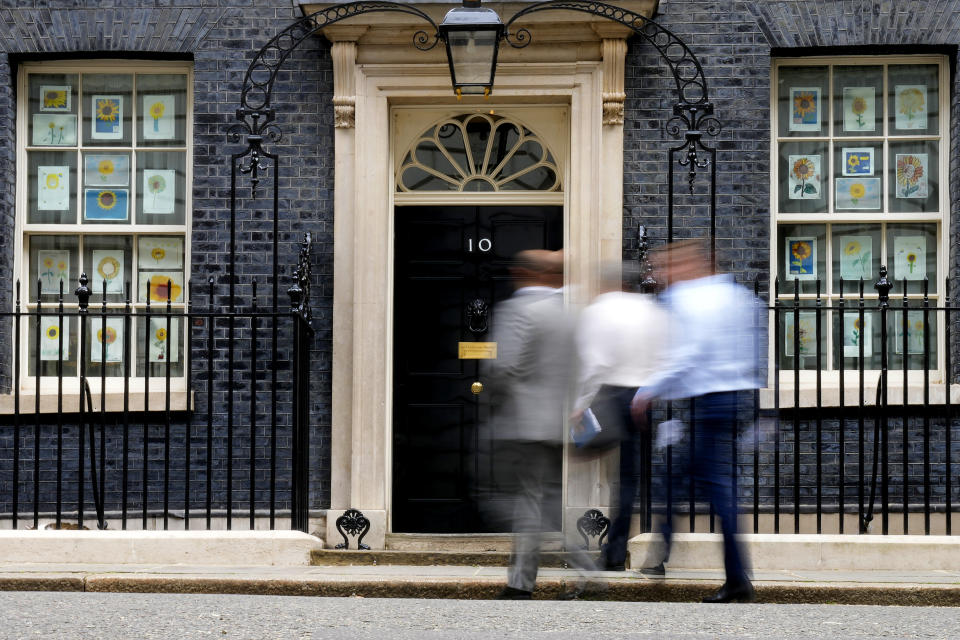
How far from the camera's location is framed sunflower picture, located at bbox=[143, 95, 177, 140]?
9.37m

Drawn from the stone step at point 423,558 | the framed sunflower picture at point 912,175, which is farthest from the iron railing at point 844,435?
the stone step at point 423,558

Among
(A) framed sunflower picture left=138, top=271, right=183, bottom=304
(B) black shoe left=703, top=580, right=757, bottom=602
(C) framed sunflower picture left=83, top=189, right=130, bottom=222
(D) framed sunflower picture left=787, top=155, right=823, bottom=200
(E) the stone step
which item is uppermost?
(D) framed sunflower picture left=787, top=155, right=823, bottom=200

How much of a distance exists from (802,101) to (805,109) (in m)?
0.06

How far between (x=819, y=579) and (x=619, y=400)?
1673mm

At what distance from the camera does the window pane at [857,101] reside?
9.21 meters

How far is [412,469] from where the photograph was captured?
30.3 ft

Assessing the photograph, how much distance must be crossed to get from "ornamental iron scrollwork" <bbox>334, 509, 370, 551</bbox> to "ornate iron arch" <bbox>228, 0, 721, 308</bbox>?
1586mm

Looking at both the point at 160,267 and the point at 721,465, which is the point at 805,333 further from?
the point at 160,267

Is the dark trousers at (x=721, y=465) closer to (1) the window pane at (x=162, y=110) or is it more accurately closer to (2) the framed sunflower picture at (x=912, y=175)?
(2) the framed sunflower picture at (x=912, y=175)

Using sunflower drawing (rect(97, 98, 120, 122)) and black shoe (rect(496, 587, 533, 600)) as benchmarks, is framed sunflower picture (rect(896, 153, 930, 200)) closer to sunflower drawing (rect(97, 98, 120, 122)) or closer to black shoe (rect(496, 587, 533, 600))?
black shoe (rect(496, 587, 533, 600))

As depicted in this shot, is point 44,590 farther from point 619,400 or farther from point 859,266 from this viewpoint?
point 859,266

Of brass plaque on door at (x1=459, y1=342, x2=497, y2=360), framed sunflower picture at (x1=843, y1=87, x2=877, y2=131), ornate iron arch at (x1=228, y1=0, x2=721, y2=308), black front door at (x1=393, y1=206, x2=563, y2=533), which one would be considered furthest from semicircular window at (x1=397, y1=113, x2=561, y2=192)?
framed sunflower picture at (x1=843, y1=87, x2=877, y2=131)

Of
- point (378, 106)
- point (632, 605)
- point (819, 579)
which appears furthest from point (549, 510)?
point (378, 106)

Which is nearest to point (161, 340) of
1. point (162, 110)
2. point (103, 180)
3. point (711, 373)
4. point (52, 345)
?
point (52, 345)
